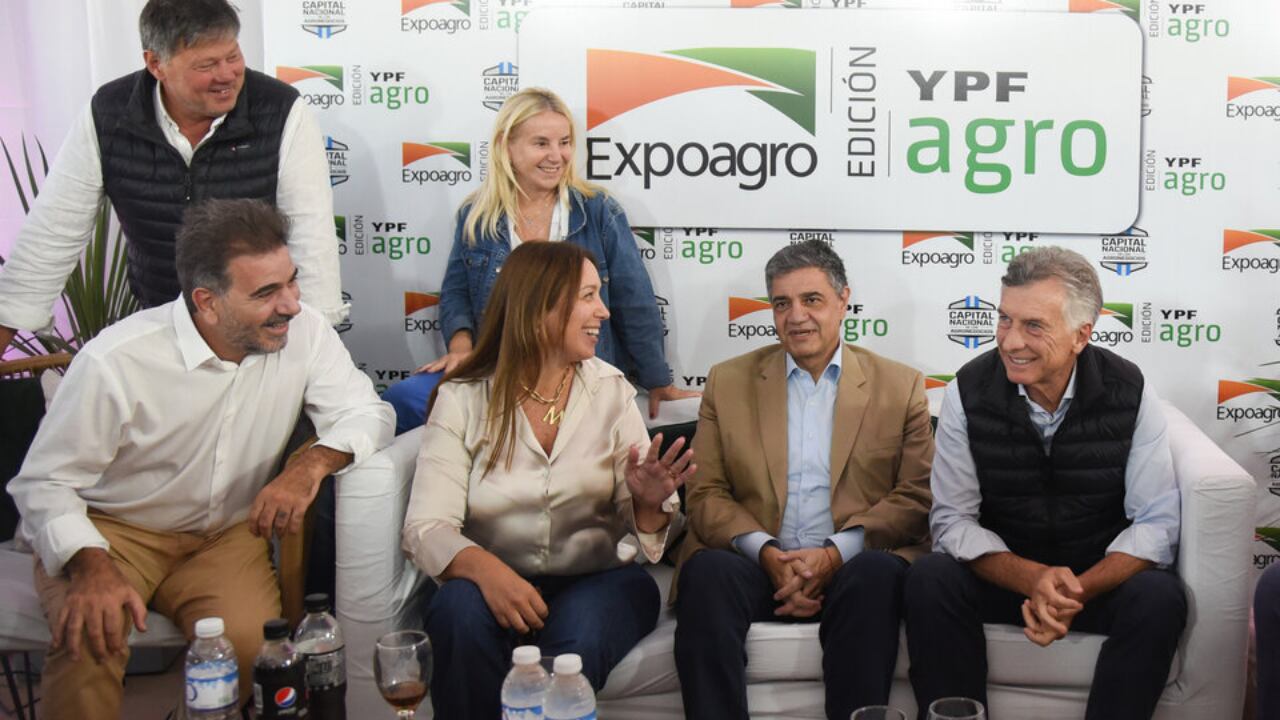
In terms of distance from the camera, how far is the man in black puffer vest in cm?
298

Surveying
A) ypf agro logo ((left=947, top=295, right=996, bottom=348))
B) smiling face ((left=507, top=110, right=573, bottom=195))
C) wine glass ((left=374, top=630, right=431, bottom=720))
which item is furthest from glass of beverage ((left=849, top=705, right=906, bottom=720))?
ypf agro logo ((left=947, top=295, right=996, bottom=348))

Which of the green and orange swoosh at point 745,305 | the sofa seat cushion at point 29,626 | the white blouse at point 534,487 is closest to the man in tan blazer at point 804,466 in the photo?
the white blouse at point 534,487

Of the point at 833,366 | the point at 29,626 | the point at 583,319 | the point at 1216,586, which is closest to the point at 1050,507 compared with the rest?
the point at 1216,586

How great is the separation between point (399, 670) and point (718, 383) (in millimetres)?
1383

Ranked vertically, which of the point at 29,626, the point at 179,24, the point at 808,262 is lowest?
the point at 29,626

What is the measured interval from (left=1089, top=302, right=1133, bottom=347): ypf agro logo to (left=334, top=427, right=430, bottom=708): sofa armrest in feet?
7.58

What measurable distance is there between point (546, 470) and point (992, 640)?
1107mm

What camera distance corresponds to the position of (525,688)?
7.40ft

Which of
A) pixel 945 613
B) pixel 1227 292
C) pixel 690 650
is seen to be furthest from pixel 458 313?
pixel 1227 292

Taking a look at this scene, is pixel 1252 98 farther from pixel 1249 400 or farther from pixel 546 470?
pixel 546 470

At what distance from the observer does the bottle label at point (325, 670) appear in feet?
7.82

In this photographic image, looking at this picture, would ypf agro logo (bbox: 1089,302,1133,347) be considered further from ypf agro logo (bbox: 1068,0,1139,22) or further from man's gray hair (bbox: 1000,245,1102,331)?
man's gray hair (bbox: 1000,245,1102,331)

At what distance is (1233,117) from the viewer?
4145 millimetres

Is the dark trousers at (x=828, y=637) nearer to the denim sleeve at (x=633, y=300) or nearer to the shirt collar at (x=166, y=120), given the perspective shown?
the denim sleeve at (x=633, y=300)
